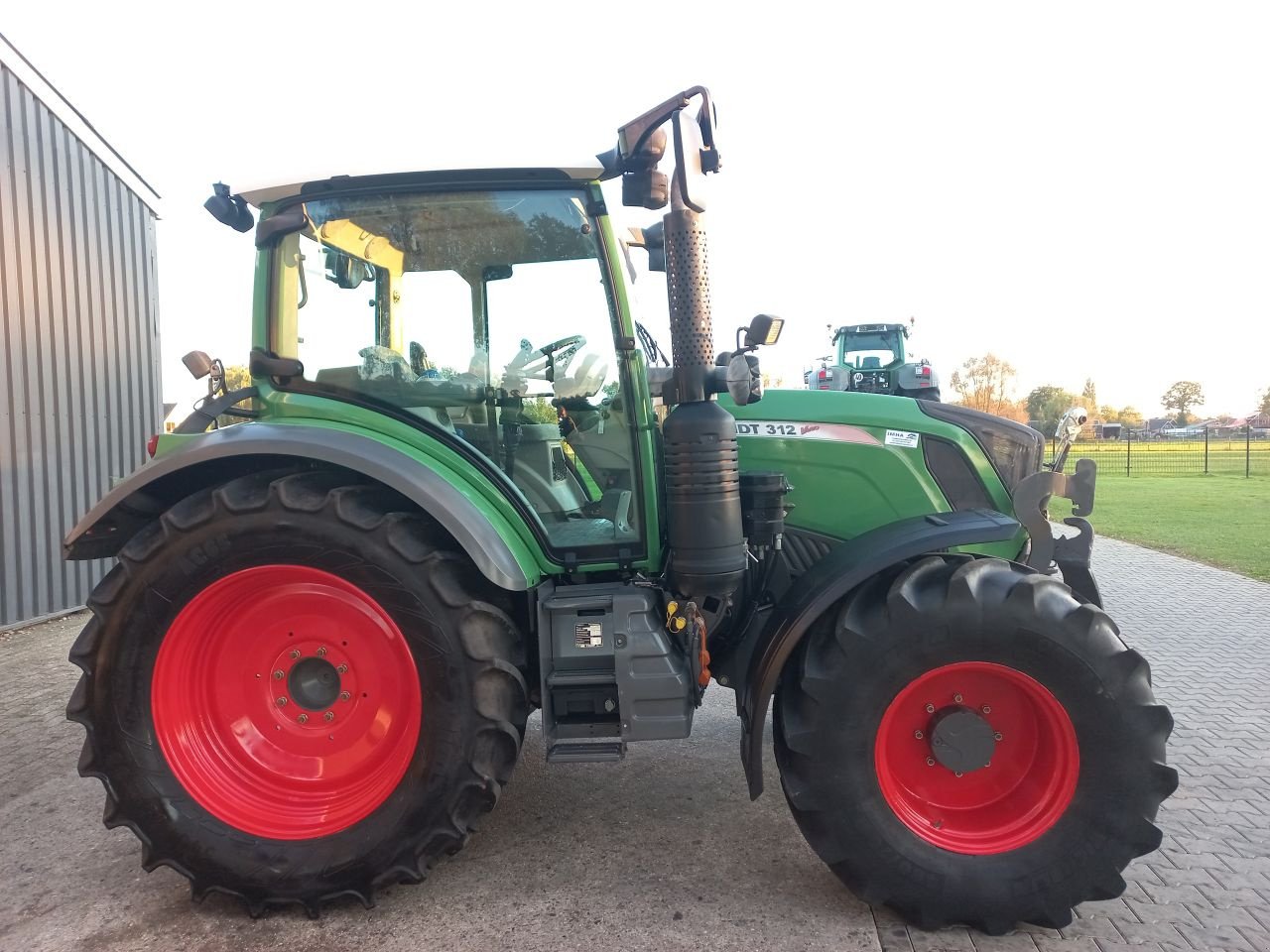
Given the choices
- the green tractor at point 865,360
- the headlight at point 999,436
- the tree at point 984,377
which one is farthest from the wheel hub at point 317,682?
the tree at point 984,377

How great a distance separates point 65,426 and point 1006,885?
7.47 meters

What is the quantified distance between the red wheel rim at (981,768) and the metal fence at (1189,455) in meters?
21.6

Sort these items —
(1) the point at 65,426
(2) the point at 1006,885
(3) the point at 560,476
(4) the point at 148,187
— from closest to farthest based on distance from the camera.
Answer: (2) the point at 1006,885, (3) the point at 560,476, (1) the point at 65,426, (4) the point at 148,187

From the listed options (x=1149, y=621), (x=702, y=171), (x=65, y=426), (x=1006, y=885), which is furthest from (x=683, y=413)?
(x=65, y=426)

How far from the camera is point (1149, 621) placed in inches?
246

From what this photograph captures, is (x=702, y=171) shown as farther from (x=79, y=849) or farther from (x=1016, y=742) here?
(x=79, y=849)

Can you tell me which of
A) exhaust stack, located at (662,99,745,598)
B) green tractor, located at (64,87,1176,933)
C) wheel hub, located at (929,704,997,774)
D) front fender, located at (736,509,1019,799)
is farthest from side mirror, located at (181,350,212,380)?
wheel hub, located at (929,704,997,774)

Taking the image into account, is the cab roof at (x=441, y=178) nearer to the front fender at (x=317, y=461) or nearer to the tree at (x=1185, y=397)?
the front fender at (x=317, y=461)

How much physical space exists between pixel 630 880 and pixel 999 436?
81.9 inches

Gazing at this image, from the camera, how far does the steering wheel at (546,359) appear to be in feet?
9.22

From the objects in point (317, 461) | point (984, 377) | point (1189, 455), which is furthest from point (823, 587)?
point (984, 377)

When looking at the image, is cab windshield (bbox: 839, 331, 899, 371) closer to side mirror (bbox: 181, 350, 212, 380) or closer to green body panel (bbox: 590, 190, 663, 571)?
green body panel (bbox: 590, 190, 663, 571)

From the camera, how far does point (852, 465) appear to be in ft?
9.89

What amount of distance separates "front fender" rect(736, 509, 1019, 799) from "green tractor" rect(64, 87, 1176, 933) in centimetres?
2
